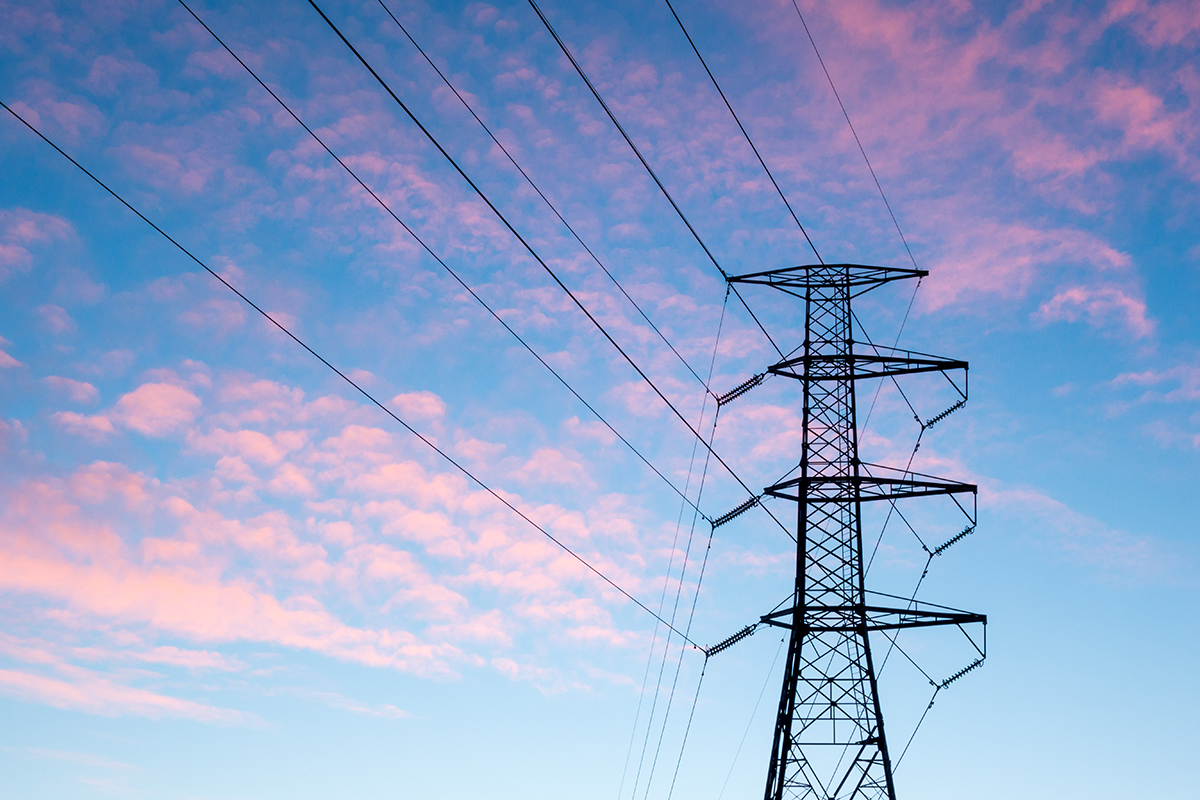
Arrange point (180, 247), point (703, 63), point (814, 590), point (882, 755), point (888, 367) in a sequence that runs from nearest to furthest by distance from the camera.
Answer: point (180, 247)
point (703, 63)
point (882, 755)
point (814, 590)
point (888, 367)

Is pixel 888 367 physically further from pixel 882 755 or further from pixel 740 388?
pixel 882 755

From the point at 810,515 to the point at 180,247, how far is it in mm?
19937

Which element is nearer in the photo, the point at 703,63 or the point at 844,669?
the point at 703,63

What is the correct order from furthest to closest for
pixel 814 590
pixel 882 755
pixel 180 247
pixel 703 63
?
pixel 814 590, pixel 882 755, pixel 703 63, pixel 180 247

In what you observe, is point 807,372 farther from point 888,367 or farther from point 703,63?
point 703,63

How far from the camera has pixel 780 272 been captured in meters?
31.7

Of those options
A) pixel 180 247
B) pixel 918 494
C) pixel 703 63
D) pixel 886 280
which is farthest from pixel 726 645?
pixel 180 247

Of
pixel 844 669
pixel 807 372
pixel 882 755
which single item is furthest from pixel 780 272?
pixel 882 755

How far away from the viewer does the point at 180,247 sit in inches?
534

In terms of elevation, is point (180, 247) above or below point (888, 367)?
below

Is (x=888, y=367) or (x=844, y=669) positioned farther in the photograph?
(x=888, y=367)

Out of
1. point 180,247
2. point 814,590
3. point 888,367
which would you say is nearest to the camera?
point 180,247

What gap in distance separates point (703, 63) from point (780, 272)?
41.8ft

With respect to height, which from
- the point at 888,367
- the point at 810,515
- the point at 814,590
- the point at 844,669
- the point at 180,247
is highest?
the point at 888,367
